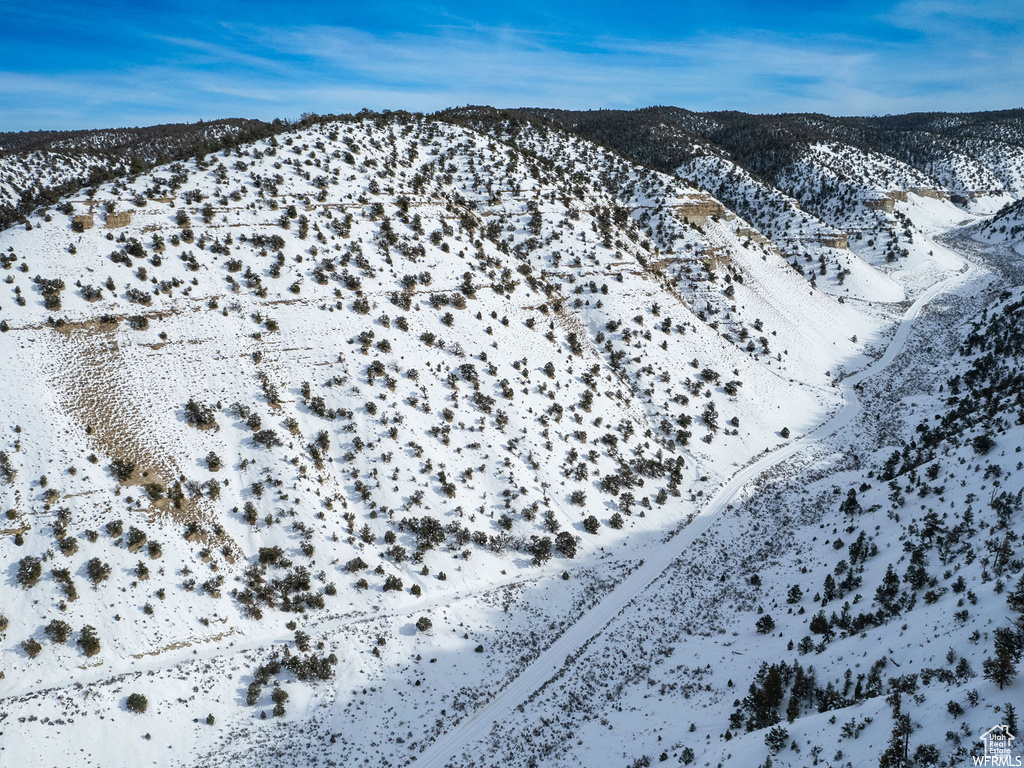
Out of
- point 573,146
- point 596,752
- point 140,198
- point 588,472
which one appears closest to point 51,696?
point 596,752

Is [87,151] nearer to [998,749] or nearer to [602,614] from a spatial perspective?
[602,614]

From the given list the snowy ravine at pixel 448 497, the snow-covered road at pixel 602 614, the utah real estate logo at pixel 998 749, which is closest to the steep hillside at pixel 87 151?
the snowy ravine at pixel 448 497

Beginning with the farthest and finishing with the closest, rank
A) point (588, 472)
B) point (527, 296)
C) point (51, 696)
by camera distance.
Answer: point (527, 296) < point (588, 472) < point (51, 696)

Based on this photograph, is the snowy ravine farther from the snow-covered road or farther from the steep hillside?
the steep hillside

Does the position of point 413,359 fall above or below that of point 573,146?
below

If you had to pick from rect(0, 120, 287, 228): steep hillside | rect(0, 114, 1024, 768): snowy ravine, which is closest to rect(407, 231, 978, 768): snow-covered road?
rect(0, 114, 1024, 768): snowy ravine

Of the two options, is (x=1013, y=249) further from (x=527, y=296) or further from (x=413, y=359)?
(x=413, y=359)
